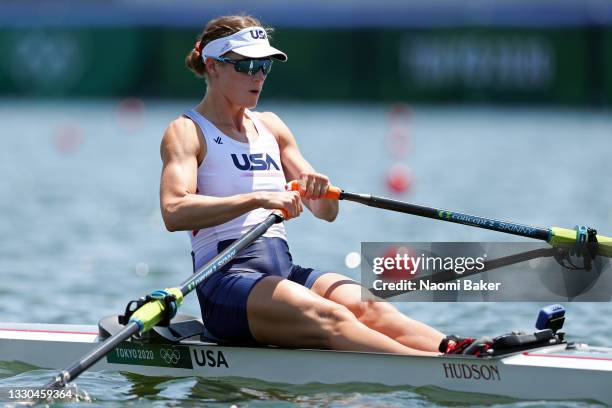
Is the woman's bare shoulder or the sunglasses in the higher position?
the sunglasses

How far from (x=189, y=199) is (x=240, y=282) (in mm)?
503

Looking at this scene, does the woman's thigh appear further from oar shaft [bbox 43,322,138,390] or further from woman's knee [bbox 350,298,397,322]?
oar shaft [bbox 43,322,138,390]

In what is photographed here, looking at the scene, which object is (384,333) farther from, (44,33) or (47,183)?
(44,33)

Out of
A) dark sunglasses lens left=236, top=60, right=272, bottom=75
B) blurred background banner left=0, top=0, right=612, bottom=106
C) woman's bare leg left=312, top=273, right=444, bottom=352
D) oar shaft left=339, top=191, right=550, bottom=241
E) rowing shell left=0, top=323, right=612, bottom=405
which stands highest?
blurred background banner left=0, top=0, right=612, bottom=106

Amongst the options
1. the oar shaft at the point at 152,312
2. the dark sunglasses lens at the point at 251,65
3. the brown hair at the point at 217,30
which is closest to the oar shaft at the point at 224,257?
the oar shaft at the point at 152,312

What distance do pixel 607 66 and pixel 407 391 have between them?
23656 mm

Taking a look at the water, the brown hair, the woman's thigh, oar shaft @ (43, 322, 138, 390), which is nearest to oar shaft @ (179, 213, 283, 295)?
the woman's thigh

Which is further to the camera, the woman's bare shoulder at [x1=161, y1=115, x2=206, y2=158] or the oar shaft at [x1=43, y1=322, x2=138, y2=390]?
the woman's bare shoulder at [x1=161, y1=115, x2=206, y2=158]

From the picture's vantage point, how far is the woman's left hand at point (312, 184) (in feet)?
20.8

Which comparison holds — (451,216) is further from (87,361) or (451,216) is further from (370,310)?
(87,361)

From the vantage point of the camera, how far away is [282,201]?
611cm

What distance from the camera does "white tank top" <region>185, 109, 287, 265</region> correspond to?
20.7 feet

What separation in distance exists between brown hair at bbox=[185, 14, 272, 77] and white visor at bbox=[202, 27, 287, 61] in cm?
3

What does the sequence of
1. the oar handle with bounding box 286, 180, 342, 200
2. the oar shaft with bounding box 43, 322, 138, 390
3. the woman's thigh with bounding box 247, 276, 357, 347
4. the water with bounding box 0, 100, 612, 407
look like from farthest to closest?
the water with bounding box 0, 100, 612, 407, the oar handle with bounding box 286, 180, 342, 200, the woman's thigh with bounding box 247, 276, 357, 347, the oar shaft with bounding box 43, 322, 138, 390
